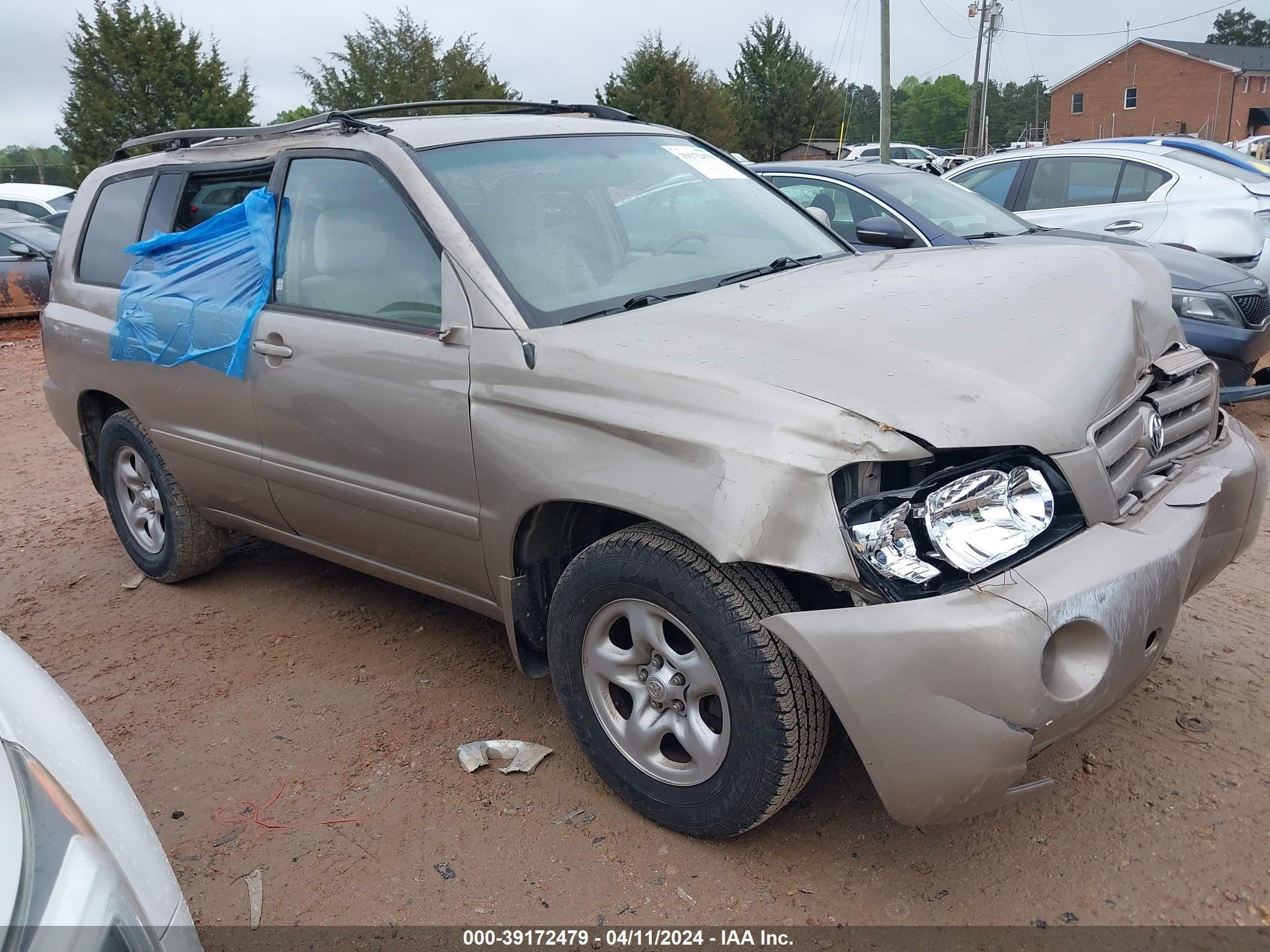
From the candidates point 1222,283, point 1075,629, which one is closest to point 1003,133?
point 1222,283

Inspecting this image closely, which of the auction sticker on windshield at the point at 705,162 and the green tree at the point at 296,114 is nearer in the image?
the auction sticker on windshield at the point at 705,162

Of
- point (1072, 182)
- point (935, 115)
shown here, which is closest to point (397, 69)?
point (1072, 182)

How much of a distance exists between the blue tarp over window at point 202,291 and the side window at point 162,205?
0.26ft

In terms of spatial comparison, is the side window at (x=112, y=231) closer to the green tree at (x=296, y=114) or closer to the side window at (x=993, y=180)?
the side window at (x=993, y=180)

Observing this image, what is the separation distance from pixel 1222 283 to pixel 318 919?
597 centimetres

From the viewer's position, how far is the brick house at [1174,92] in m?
55.6

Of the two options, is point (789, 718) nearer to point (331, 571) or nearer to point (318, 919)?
point (318, 919)

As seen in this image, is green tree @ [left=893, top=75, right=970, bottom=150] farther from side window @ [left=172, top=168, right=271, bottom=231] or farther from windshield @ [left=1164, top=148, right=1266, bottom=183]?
side window @ [left=172, top=168, right=271, bottom=231]

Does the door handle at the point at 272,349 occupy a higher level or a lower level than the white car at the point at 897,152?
higher

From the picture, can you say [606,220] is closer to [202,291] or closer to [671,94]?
[202,291]

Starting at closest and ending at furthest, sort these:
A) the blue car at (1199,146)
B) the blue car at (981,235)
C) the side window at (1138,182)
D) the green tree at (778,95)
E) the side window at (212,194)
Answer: the side window at (212,194) → the blue car at (981,235) → the side window at (1138,182) → the blue car at (1199,146) → the green tree at (778,95)

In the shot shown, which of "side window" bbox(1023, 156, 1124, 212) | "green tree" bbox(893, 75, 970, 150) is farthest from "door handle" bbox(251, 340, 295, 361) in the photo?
"green tree" bbox(893, 75, 970, 150)

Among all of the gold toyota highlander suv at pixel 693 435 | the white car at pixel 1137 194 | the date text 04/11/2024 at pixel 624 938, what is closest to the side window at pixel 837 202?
the white car at pixel 1137 194

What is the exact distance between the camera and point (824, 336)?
8.60 ft
